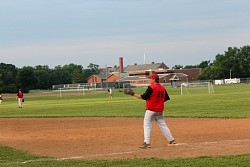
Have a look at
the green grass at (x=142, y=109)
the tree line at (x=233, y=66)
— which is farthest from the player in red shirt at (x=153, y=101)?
the tree line at (x=233, y=66)

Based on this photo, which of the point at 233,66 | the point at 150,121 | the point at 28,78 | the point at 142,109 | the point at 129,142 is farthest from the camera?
the point at 233,66

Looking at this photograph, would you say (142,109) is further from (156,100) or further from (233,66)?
(233,66)

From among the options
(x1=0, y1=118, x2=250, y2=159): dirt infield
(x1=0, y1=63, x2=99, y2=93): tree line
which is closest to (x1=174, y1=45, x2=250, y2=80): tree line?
(x1=0, y1=63, x2=99, y2=93): tree line

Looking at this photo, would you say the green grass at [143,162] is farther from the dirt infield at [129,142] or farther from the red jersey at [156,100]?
the red jersey at [156,100]

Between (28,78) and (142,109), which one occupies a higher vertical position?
(28,78)

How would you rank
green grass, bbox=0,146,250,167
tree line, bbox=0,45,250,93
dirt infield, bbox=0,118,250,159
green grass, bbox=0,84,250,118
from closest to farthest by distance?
Result: green grass, bbox=0,146,250,167 → dirt infield, bbox=0,118,250,159 → green grass, bbox=0,84,250,118 → tree line, bbox=0,45,250,93

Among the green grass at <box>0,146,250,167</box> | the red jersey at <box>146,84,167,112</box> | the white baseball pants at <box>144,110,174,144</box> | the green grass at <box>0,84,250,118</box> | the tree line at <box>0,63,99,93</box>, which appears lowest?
the green grass at <box>0,84,250,118</box>

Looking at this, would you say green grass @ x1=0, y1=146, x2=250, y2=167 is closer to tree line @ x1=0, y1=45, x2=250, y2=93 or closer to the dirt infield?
the dirt infield

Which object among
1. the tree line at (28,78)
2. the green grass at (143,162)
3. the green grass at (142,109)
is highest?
the tree line at (28,78)

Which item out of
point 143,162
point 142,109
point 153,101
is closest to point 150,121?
point 153,101

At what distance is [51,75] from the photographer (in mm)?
148750

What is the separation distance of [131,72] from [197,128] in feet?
573

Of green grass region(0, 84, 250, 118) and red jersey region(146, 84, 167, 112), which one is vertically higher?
red jersey region(146, 84, 167, 112)

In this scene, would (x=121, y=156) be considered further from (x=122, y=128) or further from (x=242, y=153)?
(x=122, y=128)
